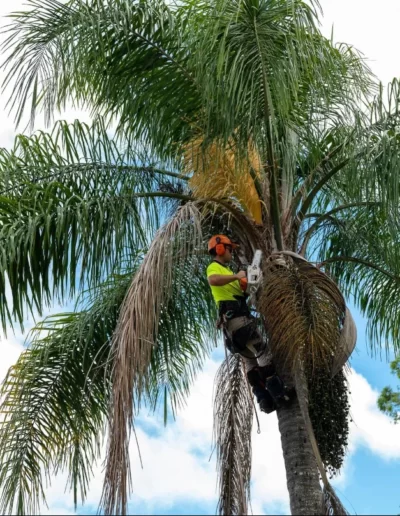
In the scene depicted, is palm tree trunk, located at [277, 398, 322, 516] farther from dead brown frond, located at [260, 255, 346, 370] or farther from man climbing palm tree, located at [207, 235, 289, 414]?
dead brown frond, located at [260, 255, 346, 370]

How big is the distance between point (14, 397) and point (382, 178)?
4.41 m

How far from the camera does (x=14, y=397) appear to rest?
28.3 ft

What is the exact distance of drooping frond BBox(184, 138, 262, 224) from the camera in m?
7.20

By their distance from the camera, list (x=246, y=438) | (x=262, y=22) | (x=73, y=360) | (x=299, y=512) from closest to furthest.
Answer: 1. (x=299, y=512)
2. (x=262, y=22)
3. (x=246, y=438)
4. (x=73, y=360)

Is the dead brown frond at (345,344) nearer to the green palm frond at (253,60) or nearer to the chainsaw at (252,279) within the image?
the chainsaw at (252,279)

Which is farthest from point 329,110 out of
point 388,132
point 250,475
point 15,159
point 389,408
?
point 389,408

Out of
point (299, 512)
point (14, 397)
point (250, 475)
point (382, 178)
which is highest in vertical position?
point (382, 178)

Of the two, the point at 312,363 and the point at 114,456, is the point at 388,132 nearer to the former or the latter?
the point at 312,363

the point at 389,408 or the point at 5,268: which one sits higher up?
the point at 389,408

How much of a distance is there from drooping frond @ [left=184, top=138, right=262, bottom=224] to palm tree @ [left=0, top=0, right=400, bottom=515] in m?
0.02

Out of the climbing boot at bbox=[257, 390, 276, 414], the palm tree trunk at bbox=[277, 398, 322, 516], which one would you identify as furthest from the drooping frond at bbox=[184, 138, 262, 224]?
the palm tree trunk at bbox=[277, 398, 322, 516]

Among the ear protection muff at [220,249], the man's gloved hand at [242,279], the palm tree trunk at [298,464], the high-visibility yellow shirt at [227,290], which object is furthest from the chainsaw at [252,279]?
the palm tree trunk at [298,464]

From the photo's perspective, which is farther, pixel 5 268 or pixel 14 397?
pixel 14 397

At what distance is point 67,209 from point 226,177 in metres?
1.47
